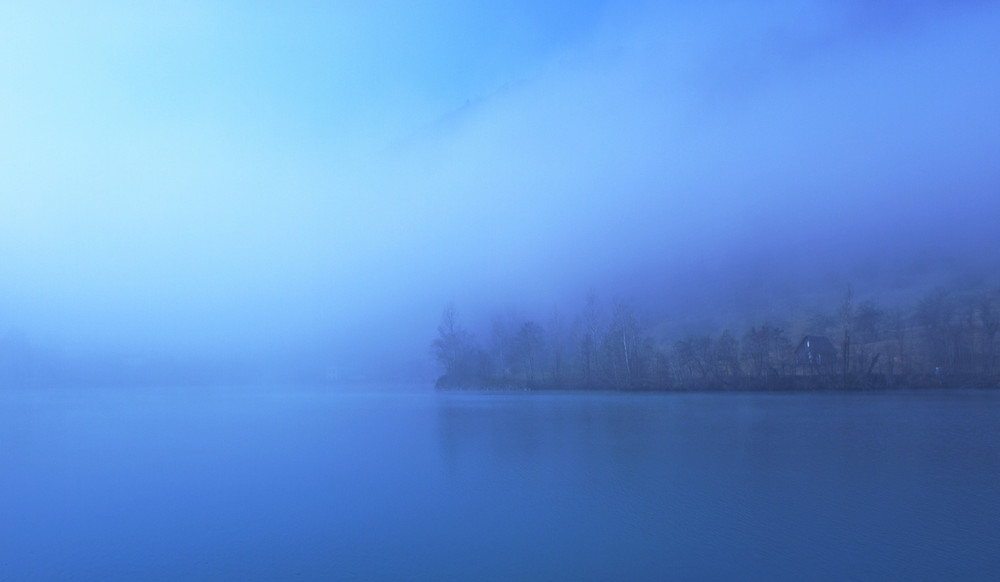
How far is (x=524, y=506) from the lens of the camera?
40.4 ft

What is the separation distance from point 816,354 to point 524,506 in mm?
55468

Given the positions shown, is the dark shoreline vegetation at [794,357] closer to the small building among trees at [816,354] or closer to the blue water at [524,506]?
the small building among trees at [816,354]

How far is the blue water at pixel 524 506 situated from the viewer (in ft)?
29.2

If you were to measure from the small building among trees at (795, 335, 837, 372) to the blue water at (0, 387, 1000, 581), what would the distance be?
3131 cm

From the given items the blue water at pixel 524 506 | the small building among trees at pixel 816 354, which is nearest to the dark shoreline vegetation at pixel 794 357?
the small building among trees at pixel 816 354

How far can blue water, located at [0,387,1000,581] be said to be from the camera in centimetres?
891

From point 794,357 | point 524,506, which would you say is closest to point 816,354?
point 794,357

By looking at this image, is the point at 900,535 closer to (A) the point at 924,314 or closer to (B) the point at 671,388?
(B) the point at 671,388

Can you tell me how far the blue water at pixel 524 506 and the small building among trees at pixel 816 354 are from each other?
103ft

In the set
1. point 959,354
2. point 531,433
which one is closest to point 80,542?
point 531,433

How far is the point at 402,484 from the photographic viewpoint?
1505cm

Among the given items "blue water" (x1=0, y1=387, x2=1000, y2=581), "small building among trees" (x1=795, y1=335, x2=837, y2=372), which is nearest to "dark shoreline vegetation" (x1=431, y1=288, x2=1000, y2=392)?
"small building among trees" (x1=795, y1=335, x2=837, y2=372)

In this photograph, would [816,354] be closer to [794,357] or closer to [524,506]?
[794,357]

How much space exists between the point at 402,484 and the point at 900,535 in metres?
10.3
